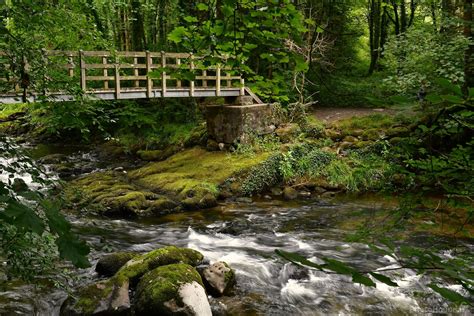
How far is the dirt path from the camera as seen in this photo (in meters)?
16.7

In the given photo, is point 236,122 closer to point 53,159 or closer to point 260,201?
point 260,201

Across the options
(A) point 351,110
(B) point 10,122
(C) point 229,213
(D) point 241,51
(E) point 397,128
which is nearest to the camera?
(D) point 241,51

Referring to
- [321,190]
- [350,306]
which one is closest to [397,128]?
[321,190]

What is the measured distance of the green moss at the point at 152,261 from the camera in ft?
20.2

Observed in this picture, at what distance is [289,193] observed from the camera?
11969mm

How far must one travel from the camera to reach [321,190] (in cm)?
1238

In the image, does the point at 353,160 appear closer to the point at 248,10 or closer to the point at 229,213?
the point at 229,213

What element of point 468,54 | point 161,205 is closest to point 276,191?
point 161,205

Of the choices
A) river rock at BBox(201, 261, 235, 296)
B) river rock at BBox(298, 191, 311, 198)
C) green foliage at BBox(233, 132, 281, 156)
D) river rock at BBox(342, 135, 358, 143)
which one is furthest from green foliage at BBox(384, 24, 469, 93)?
river rock at BBox(201, 261, 235, 296)

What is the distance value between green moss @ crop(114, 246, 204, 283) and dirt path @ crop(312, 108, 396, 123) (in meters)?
10.7

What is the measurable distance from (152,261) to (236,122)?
860 cm

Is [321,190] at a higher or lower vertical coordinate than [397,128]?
lower

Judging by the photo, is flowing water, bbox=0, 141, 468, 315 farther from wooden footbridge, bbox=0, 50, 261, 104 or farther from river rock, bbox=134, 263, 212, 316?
wooden footbridge, bbox=0, 50, 261, 104

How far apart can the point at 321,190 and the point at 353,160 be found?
1522 mm
